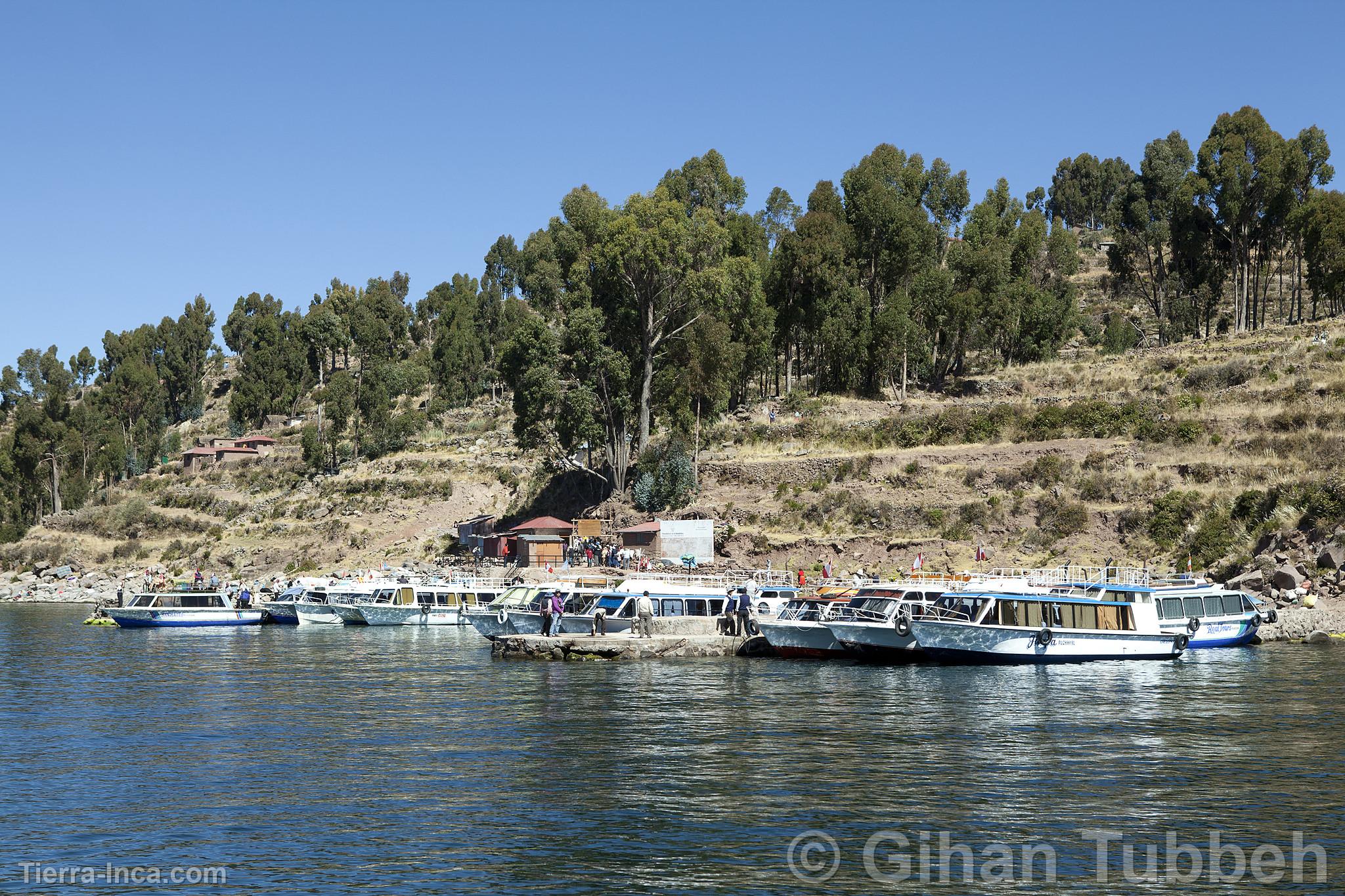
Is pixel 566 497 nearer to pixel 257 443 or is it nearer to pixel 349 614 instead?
pixel 349 614

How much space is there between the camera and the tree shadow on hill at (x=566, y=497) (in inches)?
3460

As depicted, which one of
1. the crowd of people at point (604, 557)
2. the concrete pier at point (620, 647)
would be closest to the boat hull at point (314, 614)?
the crowd of people at point (604, 557)

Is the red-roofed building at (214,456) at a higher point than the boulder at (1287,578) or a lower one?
higher

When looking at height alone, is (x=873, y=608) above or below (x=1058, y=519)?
below

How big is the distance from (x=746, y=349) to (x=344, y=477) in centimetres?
4606

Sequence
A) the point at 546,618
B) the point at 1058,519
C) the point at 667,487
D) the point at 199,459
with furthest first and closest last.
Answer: the point at 199,459
the point at 667,487
the point at 1058,519
the point at 546,618

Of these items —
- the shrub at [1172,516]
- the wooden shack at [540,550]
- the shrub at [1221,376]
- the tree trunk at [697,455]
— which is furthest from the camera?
the tree trunk at [697,455]

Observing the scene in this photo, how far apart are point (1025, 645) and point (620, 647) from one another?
1606 cm

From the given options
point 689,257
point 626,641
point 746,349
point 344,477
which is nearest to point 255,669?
point 626,641

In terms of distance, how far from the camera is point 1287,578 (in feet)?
180

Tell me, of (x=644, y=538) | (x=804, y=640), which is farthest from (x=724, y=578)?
(x=804, y=640)

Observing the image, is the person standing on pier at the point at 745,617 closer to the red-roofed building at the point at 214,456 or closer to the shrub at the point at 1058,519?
the shrub at the point at 1058,519

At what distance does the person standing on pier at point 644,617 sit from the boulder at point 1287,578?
96.5ft

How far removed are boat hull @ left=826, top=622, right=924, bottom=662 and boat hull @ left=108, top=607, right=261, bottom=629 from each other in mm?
39852
